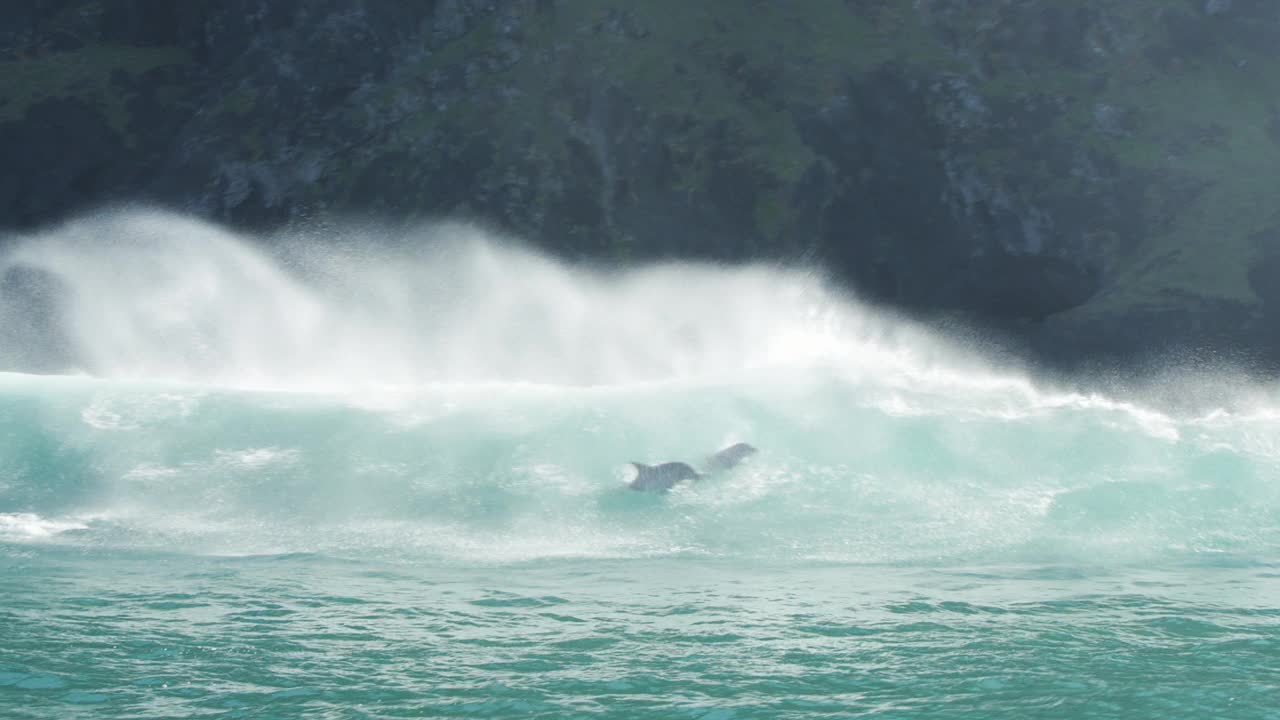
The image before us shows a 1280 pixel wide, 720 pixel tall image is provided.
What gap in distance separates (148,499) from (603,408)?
14089 millimetres

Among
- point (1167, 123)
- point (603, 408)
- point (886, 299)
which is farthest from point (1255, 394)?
point (603, 408)

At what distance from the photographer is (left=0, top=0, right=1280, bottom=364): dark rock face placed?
48.5m

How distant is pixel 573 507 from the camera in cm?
3225

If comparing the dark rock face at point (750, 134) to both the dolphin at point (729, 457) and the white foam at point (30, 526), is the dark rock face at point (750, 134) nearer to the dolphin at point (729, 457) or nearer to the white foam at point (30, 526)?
the dolphin at point (729, 457)

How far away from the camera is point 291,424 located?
3822 cm

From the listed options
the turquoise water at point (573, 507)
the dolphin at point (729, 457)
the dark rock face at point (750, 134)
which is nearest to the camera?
the turquoise water at point (573, 507)

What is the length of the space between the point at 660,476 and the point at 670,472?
383 millimetres

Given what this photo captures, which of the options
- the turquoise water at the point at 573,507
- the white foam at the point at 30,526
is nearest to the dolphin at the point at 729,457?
the turquoise water at the point at 573,507

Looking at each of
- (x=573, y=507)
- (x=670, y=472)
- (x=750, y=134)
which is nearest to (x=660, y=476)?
(x=670, y=472)

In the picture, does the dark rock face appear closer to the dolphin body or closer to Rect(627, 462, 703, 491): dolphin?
the dolphin body

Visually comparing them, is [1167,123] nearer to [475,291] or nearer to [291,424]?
[475,291]

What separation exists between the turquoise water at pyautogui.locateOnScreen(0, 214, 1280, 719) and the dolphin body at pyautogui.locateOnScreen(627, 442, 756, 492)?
0.67 metres

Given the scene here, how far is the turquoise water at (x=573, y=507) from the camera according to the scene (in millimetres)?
19922

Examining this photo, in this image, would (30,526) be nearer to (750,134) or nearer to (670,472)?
(670,472)
